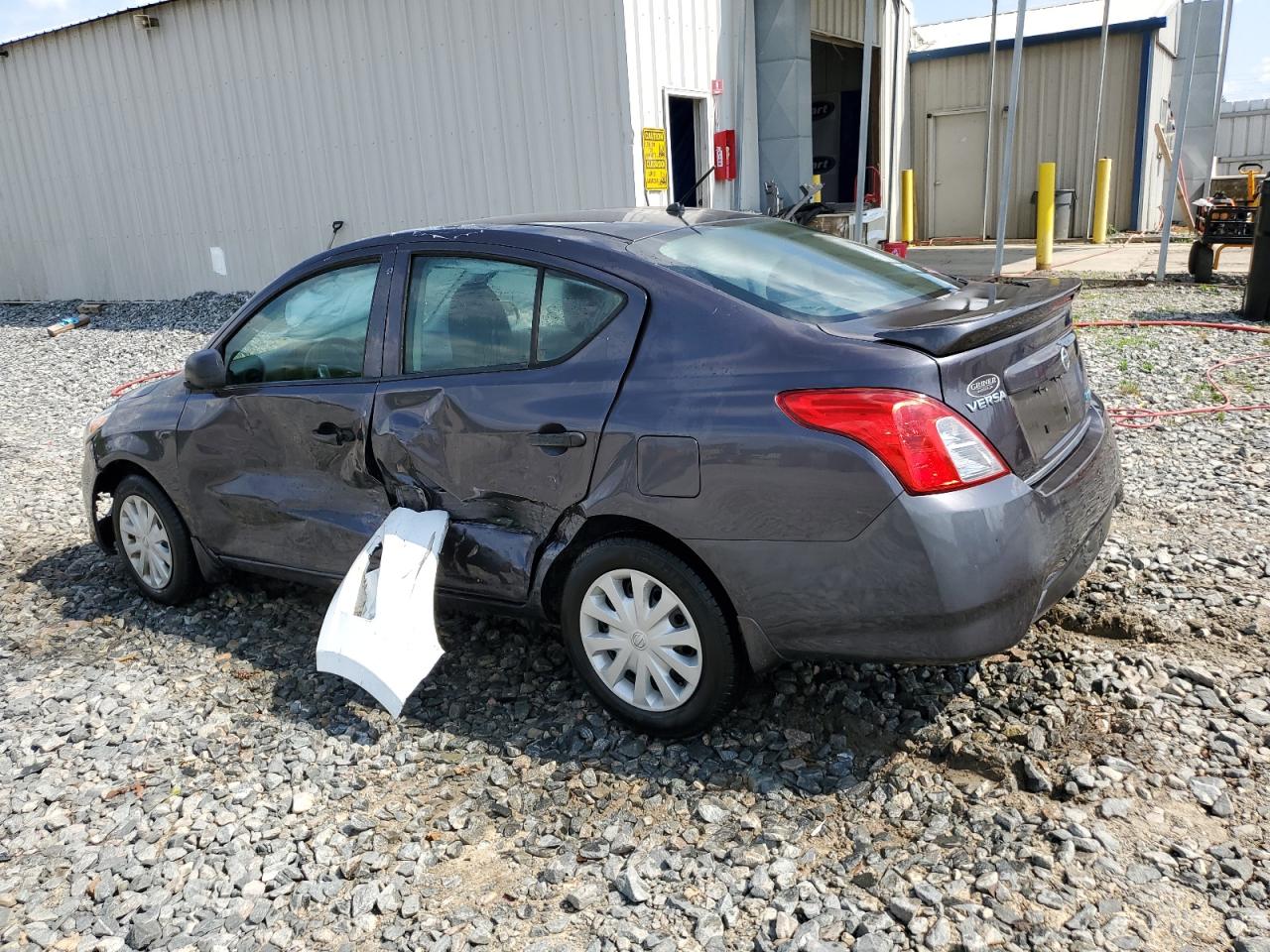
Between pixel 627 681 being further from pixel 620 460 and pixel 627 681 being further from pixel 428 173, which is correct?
pixel 428 173

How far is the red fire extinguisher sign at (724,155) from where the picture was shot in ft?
40.1

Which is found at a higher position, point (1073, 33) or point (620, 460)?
point (1073, 33)

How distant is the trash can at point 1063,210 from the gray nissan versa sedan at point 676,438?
1646 centimetres

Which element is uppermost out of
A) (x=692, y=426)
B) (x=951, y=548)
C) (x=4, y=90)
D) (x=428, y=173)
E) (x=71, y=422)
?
(x=4, y=90)

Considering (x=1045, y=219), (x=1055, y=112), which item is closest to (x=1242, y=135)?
(x=1055, y=112)

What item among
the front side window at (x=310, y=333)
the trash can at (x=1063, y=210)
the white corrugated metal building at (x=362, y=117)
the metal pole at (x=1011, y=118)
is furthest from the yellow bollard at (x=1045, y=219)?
the front side window at (x=310, y=333)

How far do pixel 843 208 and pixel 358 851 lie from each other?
1218cm

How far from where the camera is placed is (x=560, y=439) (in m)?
3.25

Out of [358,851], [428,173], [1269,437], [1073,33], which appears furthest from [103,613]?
[1073,33]

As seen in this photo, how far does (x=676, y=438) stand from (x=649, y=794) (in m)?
1.08

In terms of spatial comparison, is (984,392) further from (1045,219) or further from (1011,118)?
(1045,219)

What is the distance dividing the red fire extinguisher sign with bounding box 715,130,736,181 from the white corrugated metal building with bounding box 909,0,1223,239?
798 cm

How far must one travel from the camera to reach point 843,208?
13586 mm

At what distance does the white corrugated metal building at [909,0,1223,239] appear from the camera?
18.6 m
